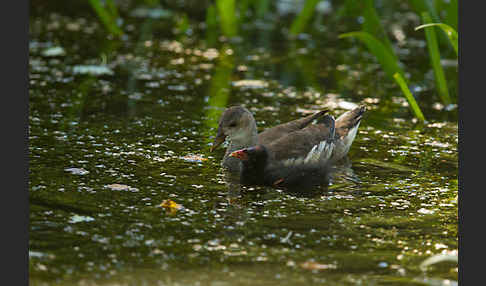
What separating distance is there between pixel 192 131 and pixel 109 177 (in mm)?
1737

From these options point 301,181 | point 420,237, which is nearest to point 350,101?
point 301,181

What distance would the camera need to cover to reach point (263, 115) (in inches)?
342

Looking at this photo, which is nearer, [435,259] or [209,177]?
[435,259]

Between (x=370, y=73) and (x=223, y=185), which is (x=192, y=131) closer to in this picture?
(x=223, y=185)

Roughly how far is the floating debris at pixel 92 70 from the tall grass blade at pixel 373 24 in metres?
3.31

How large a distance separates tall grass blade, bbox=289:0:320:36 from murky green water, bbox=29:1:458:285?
1.85 ft

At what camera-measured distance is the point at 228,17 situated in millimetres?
12094

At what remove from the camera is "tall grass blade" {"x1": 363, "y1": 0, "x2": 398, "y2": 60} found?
29.2ft

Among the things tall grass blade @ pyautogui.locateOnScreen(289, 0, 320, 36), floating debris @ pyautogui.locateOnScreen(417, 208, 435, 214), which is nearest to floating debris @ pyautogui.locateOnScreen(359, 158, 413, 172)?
floating debris @ pyautogui.locateOnScreen(417, 208, 435, 214)

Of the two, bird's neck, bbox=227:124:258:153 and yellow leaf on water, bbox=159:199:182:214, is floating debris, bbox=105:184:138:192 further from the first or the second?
bird's neck, bbox=227:124:258:153

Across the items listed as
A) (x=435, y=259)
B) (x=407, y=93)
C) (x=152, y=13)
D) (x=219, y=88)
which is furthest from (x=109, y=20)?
(x=435, y=259)

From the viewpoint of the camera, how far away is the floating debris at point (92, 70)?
10.0 meters

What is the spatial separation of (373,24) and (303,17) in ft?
10.3

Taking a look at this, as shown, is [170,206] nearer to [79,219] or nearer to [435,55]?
[79,219]
